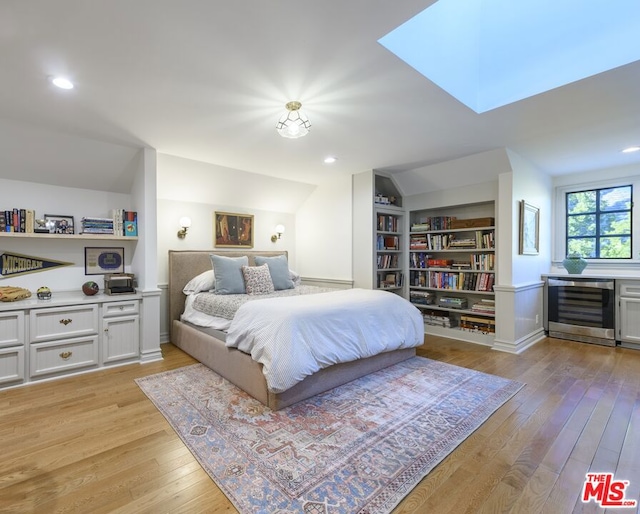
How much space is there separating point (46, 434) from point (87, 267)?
2.09m

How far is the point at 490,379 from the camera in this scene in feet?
9.39

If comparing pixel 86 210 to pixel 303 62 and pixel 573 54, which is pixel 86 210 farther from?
pixel 573 54

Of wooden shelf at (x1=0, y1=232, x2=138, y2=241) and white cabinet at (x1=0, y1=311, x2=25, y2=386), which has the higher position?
wooden shelf at (x1=0, y1=232, x2=138, y2=241)

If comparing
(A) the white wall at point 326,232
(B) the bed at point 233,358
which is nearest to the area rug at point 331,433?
(B) the bed at point 233,358

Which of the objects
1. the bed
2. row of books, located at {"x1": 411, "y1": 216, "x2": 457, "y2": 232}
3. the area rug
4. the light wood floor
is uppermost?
row of books, located at {"x1": 411, "y1": 216, "x2": 457, "y2": 232}

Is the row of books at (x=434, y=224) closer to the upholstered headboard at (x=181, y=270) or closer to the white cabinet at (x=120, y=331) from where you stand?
the upholstered headboard at (x=181, y=270)

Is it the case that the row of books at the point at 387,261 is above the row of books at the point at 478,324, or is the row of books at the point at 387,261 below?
above

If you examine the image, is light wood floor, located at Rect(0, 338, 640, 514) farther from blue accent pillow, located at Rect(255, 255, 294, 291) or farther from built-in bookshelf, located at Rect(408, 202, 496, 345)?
blue accent pillow, located at Rect(255, 255, 294, 291)

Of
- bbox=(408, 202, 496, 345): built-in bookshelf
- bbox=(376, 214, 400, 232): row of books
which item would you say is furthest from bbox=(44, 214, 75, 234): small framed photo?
bbox=(408, 202, 496, 345): built-in bookshelf

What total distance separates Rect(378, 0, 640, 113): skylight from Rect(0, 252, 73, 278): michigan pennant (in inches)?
151

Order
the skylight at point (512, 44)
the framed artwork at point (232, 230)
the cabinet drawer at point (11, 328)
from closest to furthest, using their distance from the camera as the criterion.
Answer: the skylight at point (512, 44) → the cabinet drawer at point (11, 328) → the framed artwork at point (232, 230)

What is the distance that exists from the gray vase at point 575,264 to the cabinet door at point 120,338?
5535mm

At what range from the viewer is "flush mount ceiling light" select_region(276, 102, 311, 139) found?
2.45 meters

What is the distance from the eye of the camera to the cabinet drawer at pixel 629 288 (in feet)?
12.3
